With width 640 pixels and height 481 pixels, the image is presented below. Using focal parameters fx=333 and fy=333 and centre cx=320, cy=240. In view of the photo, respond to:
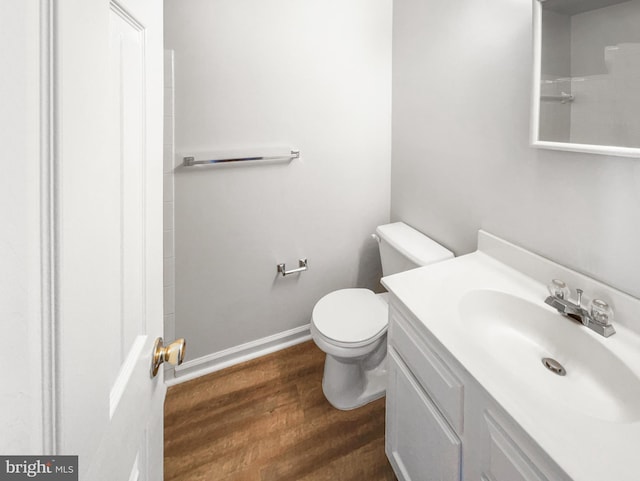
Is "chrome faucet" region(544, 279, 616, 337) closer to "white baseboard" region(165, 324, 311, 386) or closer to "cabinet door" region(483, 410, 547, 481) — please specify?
"cabinet door" region(483, 410, 547, 481)

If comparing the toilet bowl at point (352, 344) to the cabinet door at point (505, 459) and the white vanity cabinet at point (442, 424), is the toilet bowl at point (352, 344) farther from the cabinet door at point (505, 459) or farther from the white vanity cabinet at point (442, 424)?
the cabinet door at point (505, 459)

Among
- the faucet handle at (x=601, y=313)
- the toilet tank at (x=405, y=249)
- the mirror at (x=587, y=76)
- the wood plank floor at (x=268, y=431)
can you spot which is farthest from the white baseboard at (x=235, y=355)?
the mirror at (x=587, y=76)

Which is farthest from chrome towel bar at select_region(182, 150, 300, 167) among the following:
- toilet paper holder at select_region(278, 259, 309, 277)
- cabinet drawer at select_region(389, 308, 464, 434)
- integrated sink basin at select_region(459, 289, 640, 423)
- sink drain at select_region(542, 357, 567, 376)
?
sink drain at select_region(542, 357, 567, 376)

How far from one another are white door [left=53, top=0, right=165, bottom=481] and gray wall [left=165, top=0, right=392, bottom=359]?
3.22 ft

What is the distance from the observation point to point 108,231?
43 centimetres

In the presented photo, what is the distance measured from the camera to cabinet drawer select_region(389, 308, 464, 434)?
2.83ft

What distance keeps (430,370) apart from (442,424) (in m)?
0.14

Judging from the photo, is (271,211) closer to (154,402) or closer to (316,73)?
(316,73)

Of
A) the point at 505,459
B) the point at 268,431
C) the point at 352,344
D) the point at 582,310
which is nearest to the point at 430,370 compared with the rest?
the point at 505,459

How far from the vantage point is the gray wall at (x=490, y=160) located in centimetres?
97

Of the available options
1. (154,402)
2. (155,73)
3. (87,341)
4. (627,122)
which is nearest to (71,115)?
(87,341)

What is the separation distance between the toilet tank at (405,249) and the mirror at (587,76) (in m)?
0.65

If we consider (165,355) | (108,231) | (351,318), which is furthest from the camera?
(351,318)

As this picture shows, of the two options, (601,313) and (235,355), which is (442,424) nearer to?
(601,313)
